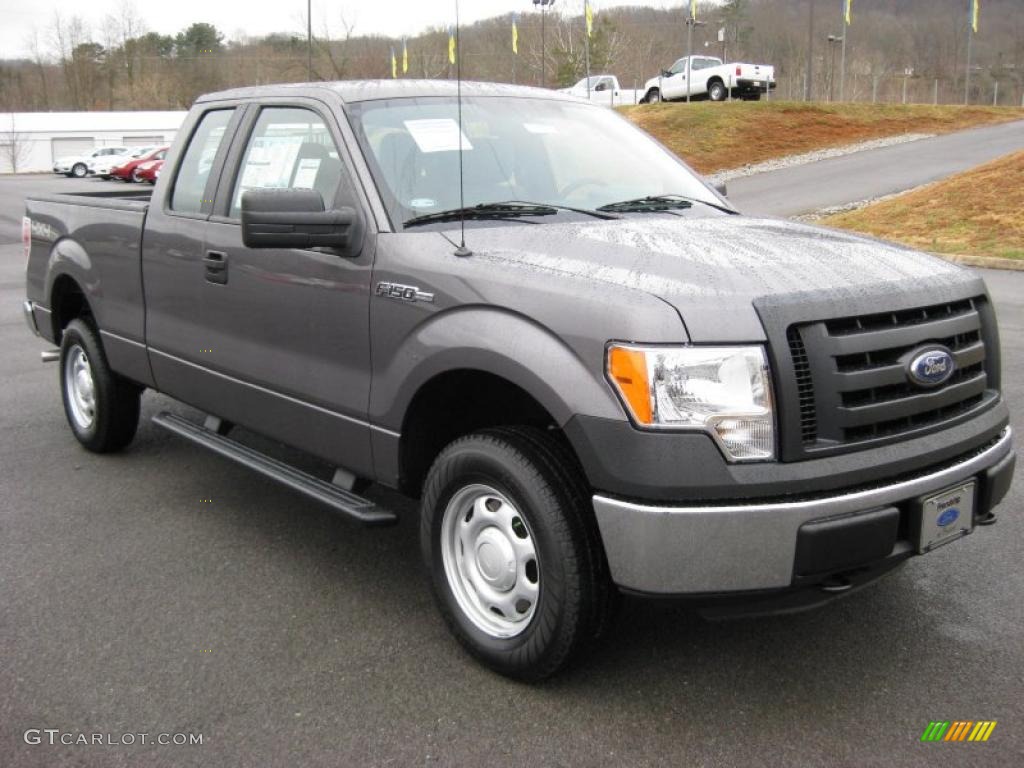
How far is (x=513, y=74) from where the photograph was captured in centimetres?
735

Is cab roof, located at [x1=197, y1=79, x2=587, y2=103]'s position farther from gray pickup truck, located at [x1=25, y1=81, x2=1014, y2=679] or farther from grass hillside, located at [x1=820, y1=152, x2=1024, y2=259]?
grass hillside, located at [x1=820, y1=152, x2=1024, y2=259]

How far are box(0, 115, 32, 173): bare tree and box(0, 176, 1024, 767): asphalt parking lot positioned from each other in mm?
78536

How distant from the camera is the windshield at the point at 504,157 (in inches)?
154

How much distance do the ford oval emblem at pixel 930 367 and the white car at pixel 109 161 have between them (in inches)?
2066

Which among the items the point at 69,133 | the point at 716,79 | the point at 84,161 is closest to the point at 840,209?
the point at 716,79

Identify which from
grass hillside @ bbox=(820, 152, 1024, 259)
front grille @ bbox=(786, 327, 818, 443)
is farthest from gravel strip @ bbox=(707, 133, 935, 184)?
front grille @ bbox=(786, 327, 818, 443)

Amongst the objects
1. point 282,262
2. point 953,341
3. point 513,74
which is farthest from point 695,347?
point 513,74

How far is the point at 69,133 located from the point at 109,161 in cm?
2557

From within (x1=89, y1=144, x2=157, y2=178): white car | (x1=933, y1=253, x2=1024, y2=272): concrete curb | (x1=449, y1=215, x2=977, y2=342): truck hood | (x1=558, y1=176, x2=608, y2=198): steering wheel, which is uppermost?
(x1=89, y1=144, x2=157, y2=178): white car

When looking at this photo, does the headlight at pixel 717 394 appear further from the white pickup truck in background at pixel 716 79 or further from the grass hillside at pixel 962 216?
the white pickup truck in background at pixel 716 79

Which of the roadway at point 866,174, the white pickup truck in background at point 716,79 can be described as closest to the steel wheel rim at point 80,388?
the roadway at point 866,174

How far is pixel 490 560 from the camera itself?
336cm

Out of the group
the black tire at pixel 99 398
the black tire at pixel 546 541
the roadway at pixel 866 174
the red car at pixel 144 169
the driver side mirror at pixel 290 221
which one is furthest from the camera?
the red car at pixel 144 169

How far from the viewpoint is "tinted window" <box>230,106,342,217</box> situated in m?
4.05
